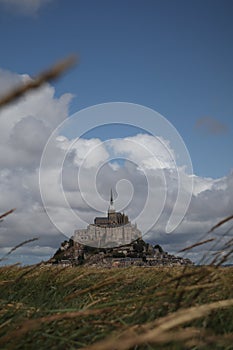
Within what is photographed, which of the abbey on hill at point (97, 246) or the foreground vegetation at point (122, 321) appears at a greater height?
the abbey on hill at point (97, 246)

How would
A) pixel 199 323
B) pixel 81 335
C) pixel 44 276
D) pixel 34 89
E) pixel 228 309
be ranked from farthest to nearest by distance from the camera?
pixel 44 276, pixel 228 309, pixel 199 323, pixel 81 335, pixel 34 89

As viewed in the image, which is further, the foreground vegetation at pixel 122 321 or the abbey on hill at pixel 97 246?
the abbey on hill at pixel 97 246

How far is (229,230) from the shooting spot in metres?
3.16

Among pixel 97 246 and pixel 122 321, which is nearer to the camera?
pixel 122 321

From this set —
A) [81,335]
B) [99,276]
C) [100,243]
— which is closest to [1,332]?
[81,335]

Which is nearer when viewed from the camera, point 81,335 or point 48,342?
point 48,342

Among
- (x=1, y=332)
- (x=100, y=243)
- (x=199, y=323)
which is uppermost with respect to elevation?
(x=100, y=243)

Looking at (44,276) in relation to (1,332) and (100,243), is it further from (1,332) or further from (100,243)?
(1,332)

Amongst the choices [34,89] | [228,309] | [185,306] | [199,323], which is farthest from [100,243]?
[34,89]

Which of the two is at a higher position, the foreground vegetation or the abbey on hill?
the abbey on hill

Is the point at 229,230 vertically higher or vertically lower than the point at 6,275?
lower

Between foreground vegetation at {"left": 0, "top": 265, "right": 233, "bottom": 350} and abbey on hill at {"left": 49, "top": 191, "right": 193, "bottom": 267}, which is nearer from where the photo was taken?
foreground vegetation at {"left": 0, "top": 265, "right": 233, "bottom": 350}

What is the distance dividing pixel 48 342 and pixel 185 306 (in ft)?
2.41

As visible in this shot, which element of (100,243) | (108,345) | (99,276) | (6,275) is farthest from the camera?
(99,276)
